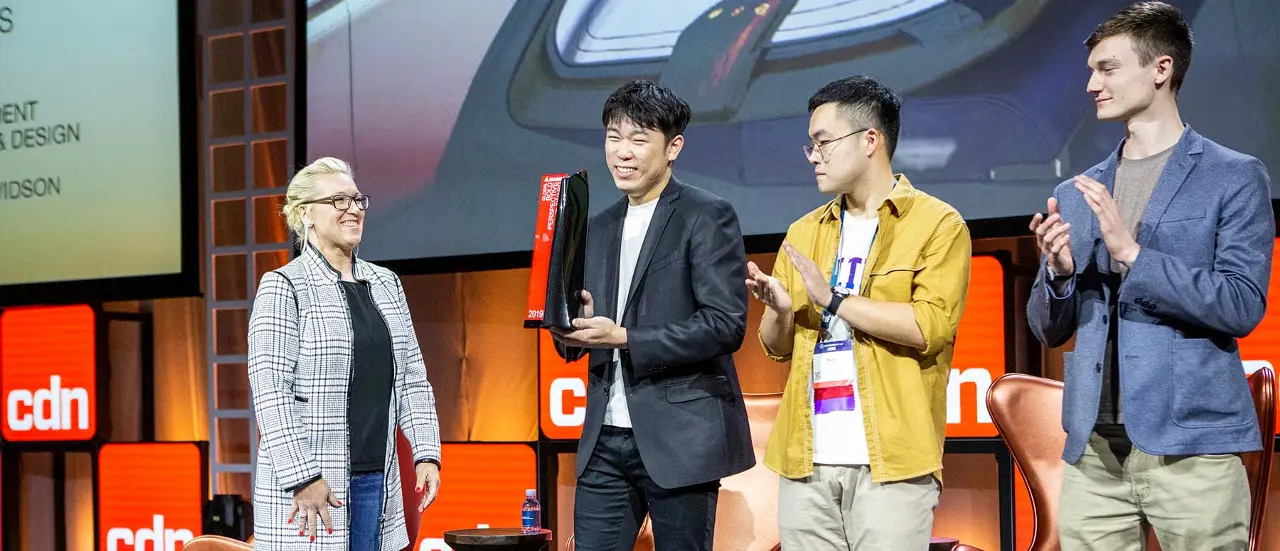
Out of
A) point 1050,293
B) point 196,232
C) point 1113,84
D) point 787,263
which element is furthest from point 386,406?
point 196,232

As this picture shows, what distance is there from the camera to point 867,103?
8.34ft

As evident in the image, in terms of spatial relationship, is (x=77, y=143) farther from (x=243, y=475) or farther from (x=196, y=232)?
(x=243, y=475)

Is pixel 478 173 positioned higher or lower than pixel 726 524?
higher

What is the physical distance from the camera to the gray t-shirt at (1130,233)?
7.59 ft

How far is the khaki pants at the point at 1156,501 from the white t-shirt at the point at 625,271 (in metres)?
0.91

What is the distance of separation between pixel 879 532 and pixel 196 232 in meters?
4.11

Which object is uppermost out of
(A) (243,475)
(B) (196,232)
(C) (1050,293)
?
(B) (196,232)

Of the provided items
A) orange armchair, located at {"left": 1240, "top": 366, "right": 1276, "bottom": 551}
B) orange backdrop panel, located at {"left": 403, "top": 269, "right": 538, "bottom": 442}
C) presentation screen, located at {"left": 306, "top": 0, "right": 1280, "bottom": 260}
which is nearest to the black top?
presentation screen, located at {"left": 306, "top": 0, "right": 1280, "bottom": 260}

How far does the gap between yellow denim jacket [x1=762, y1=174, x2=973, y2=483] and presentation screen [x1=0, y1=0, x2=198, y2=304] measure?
12.7ft

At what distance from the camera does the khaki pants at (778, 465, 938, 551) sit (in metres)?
2.35

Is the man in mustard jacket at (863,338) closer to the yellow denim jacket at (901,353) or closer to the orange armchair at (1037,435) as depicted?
the yellow denim jacket at (901,353)

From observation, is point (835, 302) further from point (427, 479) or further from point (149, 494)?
point (149, 494)

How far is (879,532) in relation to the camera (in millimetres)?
2348

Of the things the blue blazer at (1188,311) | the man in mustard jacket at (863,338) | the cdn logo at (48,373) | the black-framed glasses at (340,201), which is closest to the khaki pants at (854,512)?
the man in mustard jacket at (863,338)
